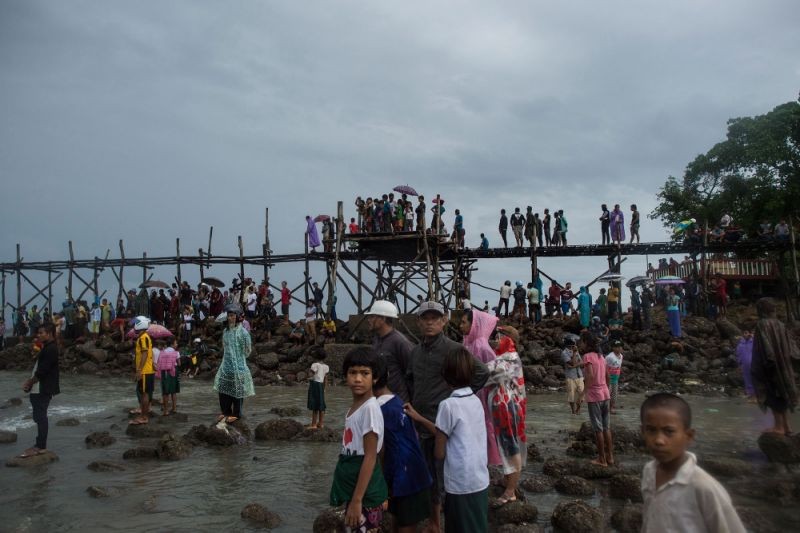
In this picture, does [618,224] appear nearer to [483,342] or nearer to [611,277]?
[611,277]

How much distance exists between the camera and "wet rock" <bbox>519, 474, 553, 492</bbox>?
580 cm

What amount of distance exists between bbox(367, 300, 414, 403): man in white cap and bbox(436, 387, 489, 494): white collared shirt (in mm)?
1087

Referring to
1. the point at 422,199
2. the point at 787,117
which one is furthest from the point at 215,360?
the point at 787,117

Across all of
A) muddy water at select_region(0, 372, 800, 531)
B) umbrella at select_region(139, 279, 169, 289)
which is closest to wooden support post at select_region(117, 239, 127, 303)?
umbrella at select_region(139, 279, 169, 289)

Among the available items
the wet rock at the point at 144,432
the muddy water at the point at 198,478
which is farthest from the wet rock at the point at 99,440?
the wet rock at the point at 144,432

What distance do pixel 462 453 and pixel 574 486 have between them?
290 cm

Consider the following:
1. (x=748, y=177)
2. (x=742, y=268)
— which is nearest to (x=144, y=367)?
(x=742, y=268)

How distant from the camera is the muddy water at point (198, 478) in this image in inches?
196

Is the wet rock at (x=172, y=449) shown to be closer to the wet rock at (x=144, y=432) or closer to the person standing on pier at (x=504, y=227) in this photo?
the wet rock at (x=144, y=432)

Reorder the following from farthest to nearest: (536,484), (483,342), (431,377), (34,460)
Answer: (34,460)
(536,484)
(483,342)
(431,377)

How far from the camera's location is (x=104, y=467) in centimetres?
663

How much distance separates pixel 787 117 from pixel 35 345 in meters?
33.3

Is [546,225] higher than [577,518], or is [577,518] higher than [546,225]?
[546,225]

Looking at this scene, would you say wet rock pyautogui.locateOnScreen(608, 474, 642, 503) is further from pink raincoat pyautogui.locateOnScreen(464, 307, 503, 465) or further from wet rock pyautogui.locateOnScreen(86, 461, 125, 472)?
wet rock pyautogui.locateOnScreen(86, 461, 125, 472)
